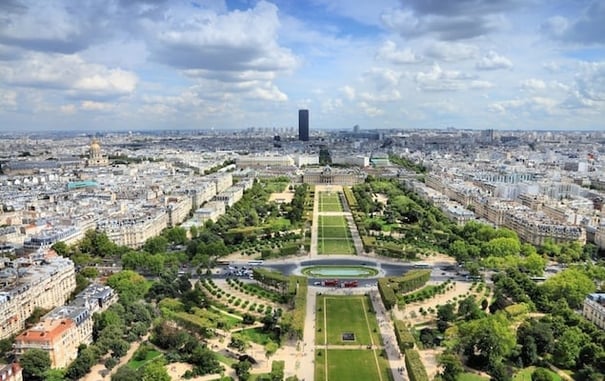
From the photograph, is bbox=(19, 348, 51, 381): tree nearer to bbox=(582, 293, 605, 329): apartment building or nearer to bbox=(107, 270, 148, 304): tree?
bbox=(107, 270, 148, 304): tree

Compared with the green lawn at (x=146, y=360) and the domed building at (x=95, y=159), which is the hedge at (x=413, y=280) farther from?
the domed building at (x=95, y=159)

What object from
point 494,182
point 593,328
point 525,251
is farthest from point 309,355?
point 494,182

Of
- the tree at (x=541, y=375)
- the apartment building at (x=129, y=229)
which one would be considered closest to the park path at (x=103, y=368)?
the tree at (x=541, y=375)

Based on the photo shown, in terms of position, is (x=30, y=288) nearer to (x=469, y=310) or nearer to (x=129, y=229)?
(x=129, y=229)

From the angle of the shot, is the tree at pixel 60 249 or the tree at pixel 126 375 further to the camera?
the tree at pixel 60 249

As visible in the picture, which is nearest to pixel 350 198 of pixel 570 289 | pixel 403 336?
pixel 570 289

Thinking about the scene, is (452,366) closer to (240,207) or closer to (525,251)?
(525,251)
